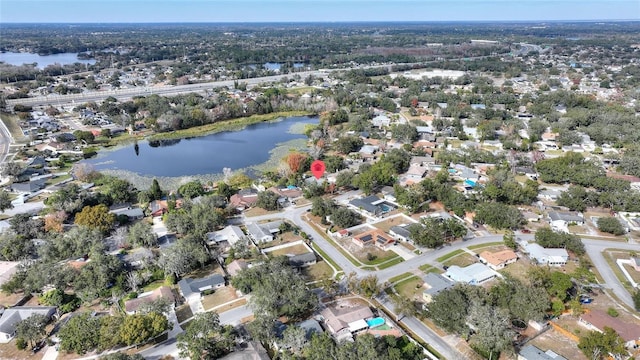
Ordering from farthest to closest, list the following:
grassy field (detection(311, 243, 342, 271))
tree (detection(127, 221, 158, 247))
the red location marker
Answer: the red location marker, tree (detection(127, 221, 158, 247)), grassy field (detection(311, 243, 342, 271))

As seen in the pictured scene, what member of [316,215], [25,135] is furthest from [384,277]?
[25,135]

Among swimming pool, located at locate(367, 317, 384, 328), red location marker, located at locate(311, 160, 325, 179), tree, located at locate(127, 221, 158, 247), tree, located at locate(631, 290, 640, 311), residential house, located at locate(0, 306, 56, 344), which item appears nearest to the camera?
residential house, located at locate(0, 306, 56, 344)

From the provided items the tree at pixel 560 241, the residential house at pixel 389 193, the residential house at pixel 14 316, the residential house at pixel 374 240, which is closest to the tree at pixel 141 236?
the residential house at pixel 14 316

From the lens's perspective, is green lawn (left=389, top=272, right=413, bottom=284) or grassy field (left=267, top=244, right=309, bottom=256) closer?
green lawn (left=389, top=272, right=413, bottom=284)

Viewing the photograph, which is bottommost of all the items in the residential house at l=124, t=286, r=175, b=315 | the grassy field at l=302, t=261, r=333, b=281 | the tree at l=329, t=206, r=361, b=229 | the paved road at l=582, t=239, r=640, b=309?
the paved road at l=582, t=239, r=640, b=309

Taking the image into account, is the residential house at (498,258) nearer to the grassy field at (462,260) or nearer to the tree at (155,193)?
the grassy field at (462,260)

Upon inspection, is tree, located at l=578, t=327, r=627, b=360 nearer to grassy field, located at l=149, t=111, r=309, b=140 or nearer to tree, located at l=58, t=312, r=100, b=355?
tree, located at l=58, t=312, r=100, b=355

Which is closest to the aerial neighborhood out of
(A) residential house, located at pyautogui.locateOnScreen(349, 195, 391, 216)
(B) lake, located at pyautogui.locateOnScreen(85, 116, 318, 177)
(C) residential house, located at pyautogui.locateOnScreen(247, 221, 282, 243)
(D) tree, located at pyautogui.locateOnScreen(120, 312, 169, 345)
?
(D) tree, located at pyautogui.locateOnScreen(120, 312, 169, 345)

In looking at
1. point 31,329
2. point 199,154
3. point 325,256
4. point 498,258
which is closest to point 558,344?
point 498,258

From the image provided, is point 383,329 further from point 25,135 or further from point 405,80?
point 405,80
